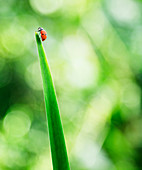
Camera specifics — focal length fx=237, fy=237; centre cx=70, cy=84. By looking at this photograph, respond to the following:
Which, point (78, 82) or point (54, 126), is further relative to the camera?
point (78, 82)

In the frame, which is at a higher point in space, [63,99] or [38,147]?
[63,99]

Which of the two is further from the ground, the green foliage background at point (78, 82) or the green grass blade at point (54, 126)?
the green foliage background at point (78, 82)

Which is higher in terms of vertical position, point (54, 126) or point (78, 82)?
point (78, 82)

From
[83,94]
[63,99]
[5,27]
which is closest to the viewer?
[83,94]

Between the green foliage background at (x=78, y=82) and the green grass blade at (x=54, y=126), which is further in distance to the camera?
the green foliage background at (x=78, y=82)

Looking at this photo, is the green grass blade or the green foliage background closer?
the green grass blade

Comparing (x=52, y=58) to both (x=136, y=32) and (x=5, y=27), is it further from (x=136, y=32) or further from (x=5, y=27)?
(x=136, y=32)

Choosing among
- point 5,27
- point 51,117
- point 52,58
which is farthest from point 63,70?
point 51,117

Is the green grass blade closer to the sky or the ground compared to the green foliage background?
closer to the ground
